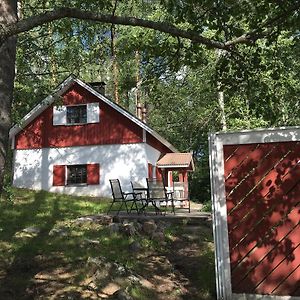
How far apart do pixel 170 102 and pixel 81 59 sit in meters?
20.7

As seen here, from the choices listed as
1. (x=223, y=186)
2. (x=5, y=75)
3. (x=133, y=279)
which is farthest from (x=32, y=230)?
(x=5, y=75)

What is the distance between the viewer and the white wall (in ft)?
66.6

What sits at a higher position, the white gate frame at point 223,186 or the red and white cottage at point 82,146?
the red and white cottage at point 82,146

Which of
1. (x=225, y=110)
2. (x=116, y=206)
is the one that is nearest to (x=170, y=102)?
(x=225, y=110)

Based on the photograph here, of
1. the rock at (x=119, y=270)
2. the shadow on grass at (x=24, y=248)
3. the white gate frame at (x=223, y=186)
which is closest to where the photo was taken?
the white gate frame at (x=223, y=186)

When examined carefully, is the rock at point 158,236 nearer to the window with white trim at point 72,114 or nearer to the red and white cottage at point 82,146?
the red and white cottage at point 82,146

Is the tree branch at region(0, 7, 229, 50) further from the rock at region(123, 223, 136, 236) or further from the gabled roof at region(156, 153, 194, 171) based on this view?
the gabled roof at region(156, 153, 194, 171)

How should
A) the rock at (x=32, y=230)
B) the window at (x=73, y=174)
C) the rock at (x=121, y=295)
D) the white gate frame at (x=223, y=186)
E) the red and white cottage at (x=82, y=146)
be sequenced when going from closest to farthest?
the white gate frame at (x=223, y=186)
the rock at (x=121, y=295)
the rock at (x=32, y=230)
the red and white cottage at (x=82, y=146)
the window at (x=73, y=174)

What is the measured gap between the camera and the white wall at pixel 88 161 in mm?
20297

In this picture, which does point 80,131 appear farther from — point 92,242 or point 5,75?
point 5,75

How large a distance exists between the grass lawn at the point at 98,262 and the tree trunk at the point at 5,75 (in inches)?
104

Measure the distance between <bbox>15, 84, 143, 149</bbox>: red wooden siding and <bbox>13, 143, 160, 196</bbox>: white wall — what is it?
12.8 inches

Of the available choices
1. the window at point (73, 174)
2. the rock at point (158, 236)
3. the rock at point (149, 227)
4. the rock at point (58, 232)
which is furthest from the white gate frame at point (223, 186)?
the window at point (73, 174)

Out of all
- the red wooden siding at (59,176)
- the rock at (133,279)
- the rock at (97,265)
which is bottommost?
the rock at (133,279)
